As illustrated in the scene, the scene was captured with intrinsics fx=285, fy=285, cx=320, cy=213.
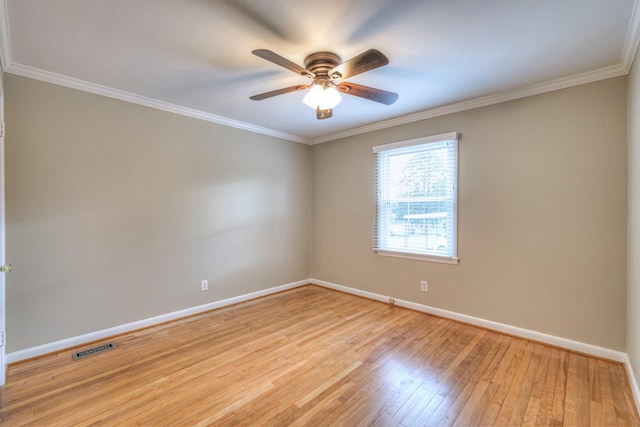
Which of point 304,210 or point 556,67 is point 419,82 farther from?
point 304,210

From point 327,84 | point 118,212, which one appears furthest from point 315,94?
point 118,212

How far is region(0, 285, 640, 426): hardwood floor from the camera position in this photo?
179 centimetres

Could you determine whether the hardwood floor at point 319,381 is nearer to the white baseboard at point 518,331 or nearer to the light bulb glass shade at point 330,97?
the white baseboard at point 518,331

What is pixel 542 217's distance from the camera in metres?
2.77

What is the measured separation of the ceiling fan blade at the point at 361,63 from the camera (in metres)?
1.76

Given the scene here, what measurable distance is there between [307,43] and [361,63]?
481mm

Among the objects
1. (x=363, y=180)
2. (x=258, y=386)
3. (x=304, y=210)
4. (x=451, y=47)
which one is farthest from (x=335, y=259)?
(x=451, y=47)

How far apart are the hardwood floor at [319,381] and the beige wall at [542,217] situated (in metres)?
0.38

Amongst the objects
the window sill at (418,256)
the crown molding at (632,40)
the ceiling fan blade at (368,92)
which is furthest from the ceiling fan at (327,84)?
the window sill at (418,256)

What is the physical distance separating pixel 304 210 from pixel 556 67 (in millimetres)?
3574

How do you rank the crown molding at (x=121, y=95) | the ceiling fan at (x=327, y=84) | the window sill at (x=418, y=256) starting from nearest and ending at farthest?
1. the ceiling fan at (x=327, y=84)
2. the crown molding at (x=121, y=95)
3. the window sill at (x=418, y=256)

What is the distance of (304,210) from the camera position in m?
4.91

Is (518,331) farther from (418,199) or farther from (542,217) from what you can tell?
(418,199)

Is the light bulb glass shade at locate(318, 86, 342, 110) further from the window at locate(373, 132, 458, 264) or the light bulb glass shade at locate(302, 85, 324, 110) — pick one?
the window at locate(373, 132, 458, 264)
